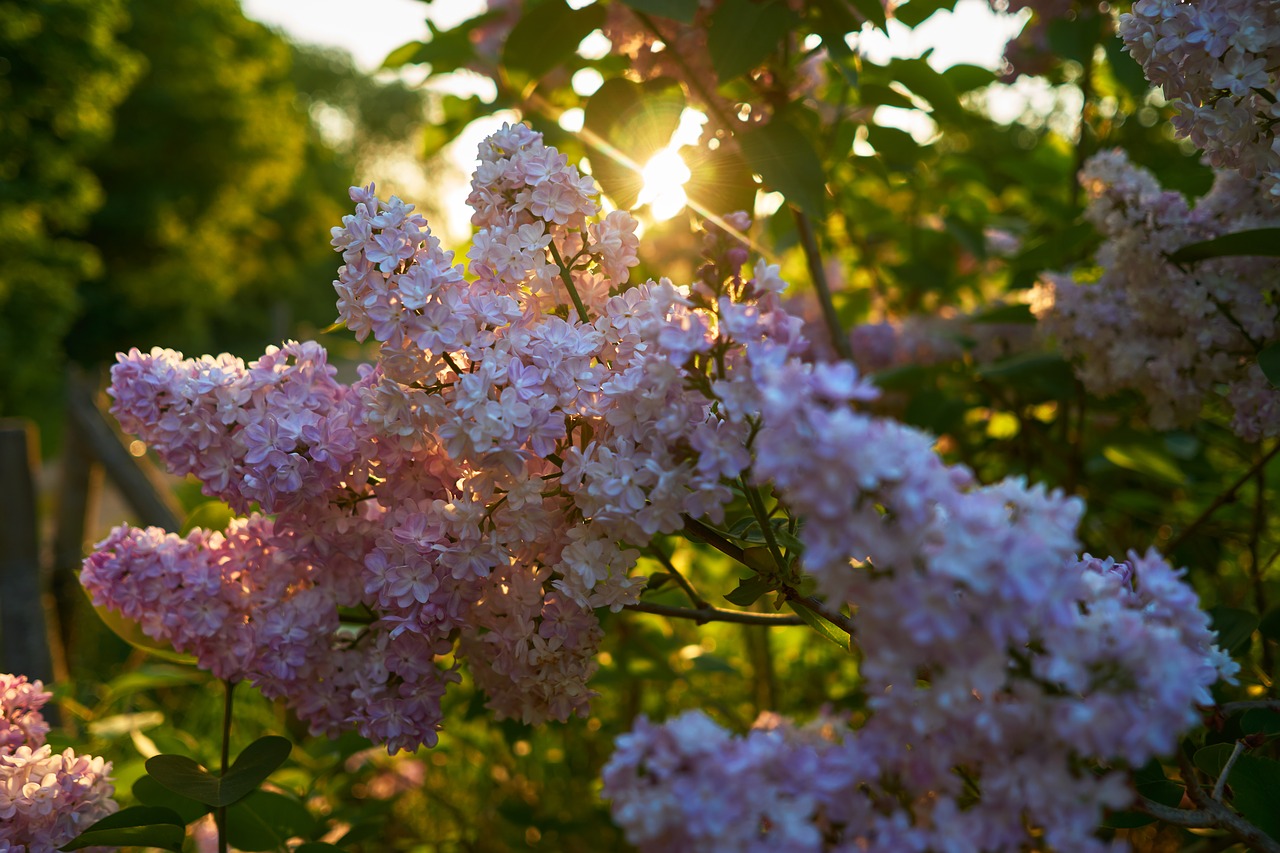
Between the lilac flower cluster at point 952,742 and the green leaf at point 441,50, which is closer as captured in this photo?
the lilac flower cluster at point 952,742

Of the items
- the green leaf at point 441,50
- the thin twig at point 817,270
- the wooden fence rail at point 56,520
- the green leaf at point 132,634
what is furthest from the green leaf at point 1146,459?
the wooden fence rail at point 56,520

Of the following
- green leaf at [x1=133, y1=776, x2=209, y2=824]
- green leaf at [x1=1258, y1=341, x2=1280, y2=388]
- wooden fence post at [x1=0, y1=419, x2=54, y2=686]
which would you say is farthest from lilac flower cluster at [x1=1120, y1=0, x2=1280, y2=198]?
wooden fence post at [x1=0, y1=419, x2=54, y2=686]

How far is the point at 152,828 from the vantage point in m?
0.97

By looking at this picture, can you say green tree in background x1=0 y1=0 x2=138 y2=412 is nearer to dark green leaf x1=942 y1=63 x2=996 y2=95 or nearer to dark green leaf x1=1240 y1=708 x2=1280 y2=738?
dark green leaf x1=942 y1=63 x2=996 y2=95

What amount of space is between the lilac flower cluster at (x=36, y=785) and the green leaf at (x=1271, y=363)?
1.35 meters

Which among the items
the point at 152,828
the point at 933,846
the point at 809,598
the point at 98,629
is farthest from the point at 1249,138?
the point at 98,629

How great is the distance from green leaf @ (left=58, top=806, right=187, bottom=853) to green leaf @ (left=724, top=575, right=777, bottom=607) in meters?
0.62

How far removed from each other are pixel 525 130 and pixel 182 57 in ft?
66.9

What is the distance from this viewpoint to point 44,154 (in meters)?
13.3

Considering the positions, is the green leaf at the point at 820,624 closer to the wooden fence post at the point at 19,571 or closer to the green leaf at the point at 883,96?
the green leaf at the point at 883,96

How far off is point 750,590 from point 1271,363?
2.14 ft

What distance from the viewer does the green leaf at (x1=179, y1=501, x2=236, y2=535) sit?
4.32 ft

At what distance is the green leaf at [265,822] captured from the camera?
1187 millimetres

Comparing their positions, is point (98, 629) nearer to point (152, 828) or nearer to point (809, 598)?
point (152, 828)
